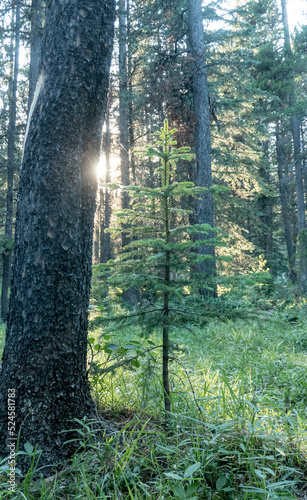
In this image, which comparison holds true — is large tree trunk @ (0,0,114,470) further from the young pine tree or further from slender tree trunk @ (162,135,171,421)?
slender tree trunk @ (162,135,171,421)

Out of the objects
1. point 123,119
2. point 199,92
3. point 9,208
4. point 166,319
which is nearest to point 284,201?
point 199,92

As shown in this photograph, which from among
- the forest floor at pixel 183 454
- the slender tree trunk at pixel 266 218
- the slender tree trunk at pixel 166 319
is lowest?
the forest floor at pixel 183 454

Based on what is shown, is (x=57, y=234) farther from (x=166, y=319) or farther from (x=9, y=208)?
(x=9, y=208)

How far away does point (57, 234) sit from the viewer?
2.14m

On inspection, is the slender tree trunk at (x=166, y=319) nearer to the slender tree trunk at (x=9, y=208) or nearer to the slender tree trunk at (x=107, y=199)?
the slender tree trunk at (x=9, y=208)

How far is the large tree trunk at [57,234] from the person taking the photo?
79.4 inches

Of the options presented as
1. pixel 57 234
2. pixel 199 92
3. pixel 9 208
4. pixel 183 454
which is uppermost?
pixel 199 92

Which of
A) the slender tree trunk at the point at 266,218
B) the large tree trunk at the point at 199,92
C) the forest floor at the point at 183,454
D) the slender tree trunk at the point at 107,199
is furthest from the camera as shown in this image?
the slender tree trunk at the point at 266,218

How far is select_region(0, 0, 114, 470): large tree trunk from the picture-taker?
2.02 meters

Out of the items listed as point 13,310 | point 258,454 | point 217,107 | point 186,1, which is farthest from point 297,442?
point 186,1

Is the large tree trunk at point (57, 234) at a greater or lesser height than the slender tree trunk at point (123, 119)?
lesser

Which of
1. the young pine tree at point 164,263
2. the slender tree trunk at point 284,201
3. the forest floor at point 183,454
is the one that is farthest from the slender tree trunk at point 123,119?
the slender tree trunk at point 284,201

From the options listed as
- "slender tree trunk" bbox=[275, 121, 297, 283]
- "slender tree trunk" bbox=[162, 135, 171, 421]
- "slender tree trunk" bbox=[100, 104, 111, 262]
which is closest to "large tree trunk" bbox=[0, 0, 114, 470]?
"slender tree trunk" bbox=[162, 135, 171, 421]

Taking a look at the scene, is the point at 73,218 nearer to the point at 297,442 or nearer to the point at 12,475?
the point at 12,475
